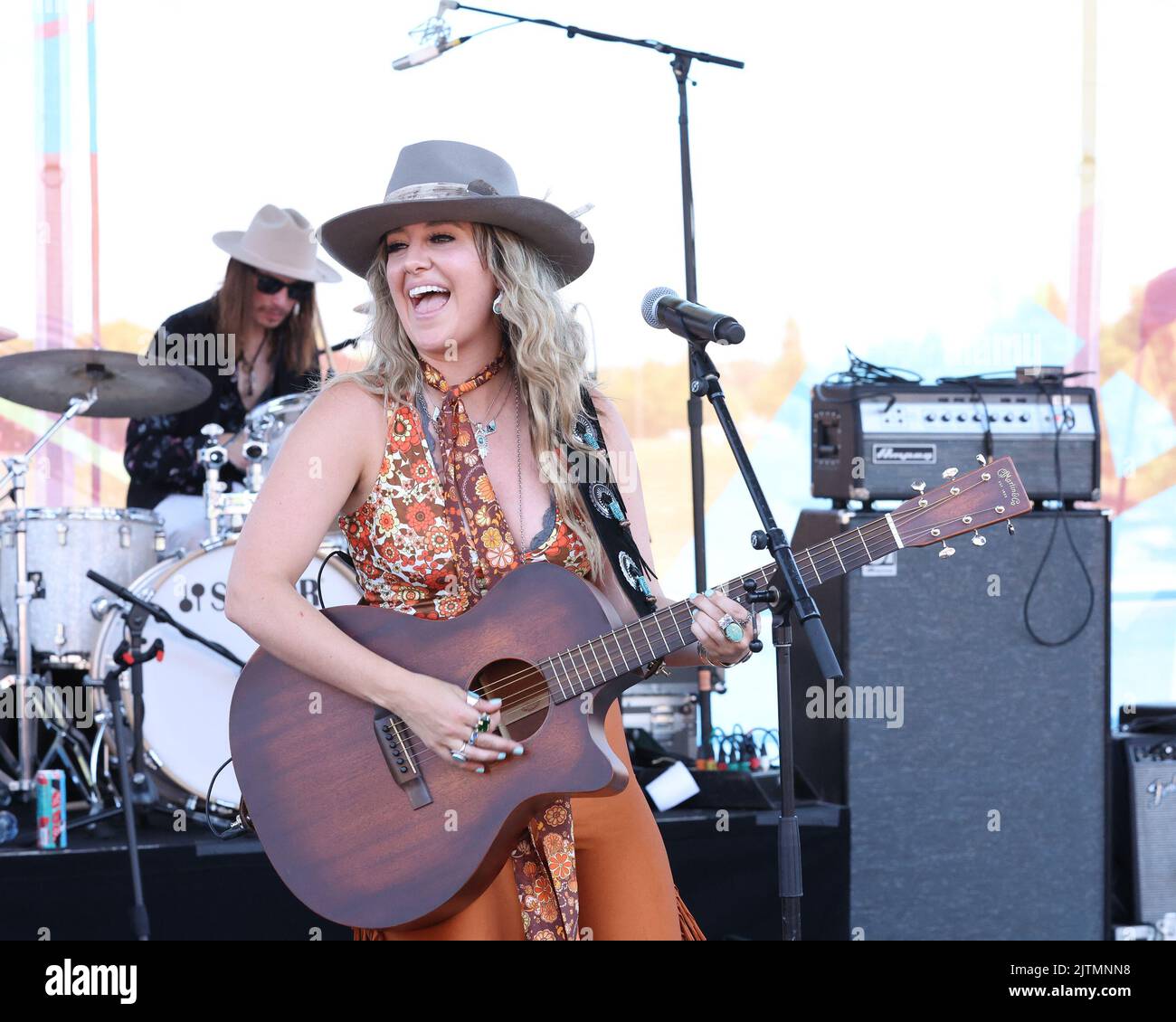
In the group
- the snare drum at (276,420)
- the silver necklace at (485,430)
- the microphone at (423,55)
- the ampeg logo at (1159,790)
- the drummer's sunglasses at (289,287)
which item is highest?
the microphone at (423,55)

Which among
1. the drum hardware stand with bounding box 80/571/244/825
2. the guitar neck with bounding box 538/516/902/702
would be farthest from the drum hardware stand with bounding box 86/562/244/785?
the guitar neck with bounding box 538/516/902/702

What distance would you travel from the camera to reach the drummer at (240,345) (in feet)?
16.0

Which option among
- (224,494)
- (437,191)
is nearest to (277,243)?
(224,494)

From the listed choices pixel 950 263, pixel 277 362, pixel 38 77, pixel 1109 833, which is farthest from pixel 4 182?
pixel 1109 833

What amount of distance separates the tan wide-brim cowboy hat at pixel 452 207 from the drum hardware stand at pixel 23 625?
204cm

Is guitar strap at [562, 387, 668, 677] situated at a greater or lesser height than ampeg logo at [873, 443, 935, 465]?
lesser

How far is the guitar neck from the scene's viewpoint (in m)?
2.16

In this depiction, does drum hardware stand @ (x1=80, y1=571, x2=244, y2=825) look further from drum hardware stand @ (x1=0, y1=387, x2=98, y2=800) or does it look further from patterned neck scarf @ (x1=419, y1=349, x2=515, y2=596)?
patterned neck scarf @ (x1=419, y1=349, x2=515, y2=596)

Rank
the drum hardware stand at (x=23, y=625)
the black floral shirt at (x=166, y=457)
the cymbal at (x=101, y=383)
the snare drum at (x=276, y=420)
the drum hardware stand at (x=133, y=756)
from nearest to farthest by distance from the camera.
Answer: the drum hardware stand at (x=133, y=756)
the drum hardware stand at (x=23, y=625)
the cymbal at (x=101, y=383)
the snare drum at (x=276, y=420)
the black floral shirt at (x=166, y=457)

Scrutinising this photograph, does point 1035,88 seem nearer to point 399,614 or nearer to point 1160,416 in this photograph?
point 1160,416

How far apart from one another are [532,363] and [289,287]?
3036 mm

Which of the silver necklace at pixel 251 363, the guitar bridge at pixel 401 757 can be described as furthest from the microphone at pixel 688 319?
the silver necklace at pixel 251 363

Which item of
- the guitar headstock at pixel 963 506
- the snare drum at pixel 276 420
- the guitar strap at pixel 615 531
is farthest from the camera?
the snare drum at pixel 276 420

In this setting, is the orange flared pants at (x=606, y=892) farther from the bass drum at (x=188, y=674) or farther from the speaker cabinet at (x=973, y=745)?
the bass drum at (x=188, y=674)
